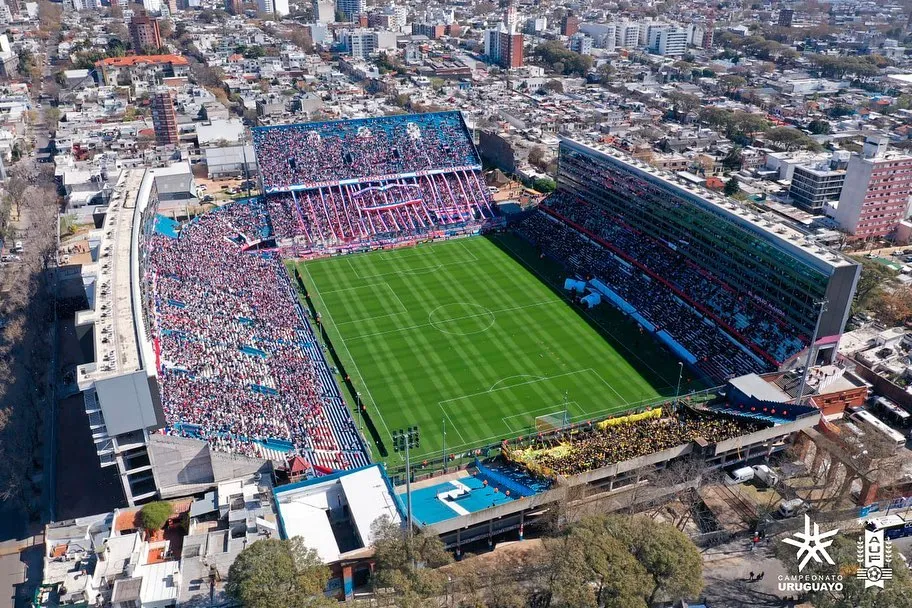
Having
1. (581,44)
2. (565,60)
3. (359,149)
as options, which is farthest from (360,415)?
(581,44)

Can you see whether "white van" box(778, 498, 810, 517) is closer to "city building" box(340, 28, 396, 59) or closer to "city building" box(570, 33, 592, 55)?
"city building" box(570, 33, 592, 55)

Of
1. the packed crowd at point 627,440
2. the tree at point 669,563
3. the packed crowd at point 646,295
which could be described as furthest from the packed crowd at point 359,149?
the tree at point 669,563

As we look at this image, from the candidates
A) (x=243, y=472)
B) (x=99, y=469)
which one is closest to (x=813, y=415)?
(x=243, y=472)

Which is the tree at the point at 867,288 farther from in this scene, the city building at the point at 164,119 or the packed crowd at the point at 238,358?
the city building at the point at 164,119

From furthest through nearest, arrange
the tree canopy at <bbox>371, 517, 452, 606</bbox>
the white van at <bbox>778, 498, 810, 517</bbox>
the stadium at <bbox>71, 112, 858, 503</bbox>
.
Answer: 1. the stadium at <bbox>71, 112, 858, 503</bbox>
2. the white van at <bbox>778, 498, 810, 517</bbox>
3. the tree canopy at <bbox>371, 517, 452, 606</bbox>

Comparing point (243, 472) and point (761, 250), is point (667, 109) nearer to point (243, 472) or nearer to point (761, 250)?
point (761, 250)

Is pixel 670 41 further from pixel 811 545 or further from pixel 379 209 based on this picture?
pixel 811 545

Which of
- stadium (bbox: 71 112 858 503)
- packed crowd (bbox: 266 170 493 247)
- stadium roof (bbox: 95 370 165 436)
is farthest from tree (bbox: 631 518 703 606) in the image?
packed crowd (bbox: 266 170 493 247)
